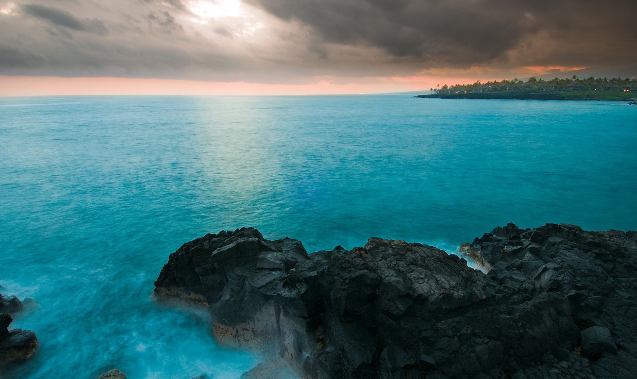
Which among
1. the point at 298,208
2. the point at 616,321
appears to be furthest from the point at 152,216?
the point at 616,321

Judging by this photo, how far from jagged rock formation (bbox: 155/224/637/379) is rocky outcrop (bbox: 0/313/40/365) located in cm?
801

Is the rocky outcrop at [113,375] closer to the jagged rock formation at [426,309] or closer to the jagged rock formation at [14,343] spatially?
the jagged rock formation at [426,309]

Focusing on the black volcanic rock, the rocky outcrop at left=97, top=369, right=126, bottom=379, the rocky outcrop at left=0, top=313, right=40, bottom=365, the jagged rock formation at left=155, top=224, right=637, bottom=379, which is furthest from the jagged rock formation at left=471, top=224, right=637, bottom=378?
the black volcanic rock

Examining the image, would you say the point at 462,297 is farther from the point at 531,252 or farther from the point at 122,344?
the point at 122,344

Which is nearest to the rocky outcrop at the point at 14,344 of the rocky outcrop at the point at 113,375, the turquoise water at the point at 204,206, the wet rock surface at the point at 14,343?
the wet rock surface at the point at 14,343

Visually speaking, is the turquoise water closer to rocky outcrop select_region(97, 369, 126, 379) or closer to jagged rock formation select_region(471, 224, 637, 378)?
rocky outcrop select_region(97, 369, 126, 379)

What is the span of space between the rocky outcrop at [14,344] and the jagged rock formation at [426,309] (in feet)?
26.3

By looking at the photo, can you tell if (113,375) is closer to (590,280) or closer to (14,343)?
(14,343)

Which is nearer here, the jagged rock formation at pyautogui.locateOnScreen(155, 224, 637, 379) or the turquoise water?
the jagged rock formation at pyautogui.locateOnScreen(155, 224, 637, 379)

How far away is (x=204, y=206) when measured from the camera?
35469mm

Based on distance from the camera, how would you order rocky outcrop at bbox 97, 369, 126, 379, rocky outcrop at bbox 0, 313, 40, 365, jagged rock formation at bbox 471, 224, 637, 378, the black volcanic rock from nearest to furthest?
jagged rock formation at bbox 471, 224, 637, 378, rocky outcrop at bbox 97, 369, 126, 379, rocky outcrop at bbox 0, 313, 40, 365, the black volcanic rock

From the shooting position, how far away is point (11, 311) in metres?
18.5

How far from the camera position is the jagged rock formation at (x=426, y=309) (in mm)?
11469

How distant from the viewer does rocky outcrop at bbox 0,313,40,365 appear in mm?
14766
